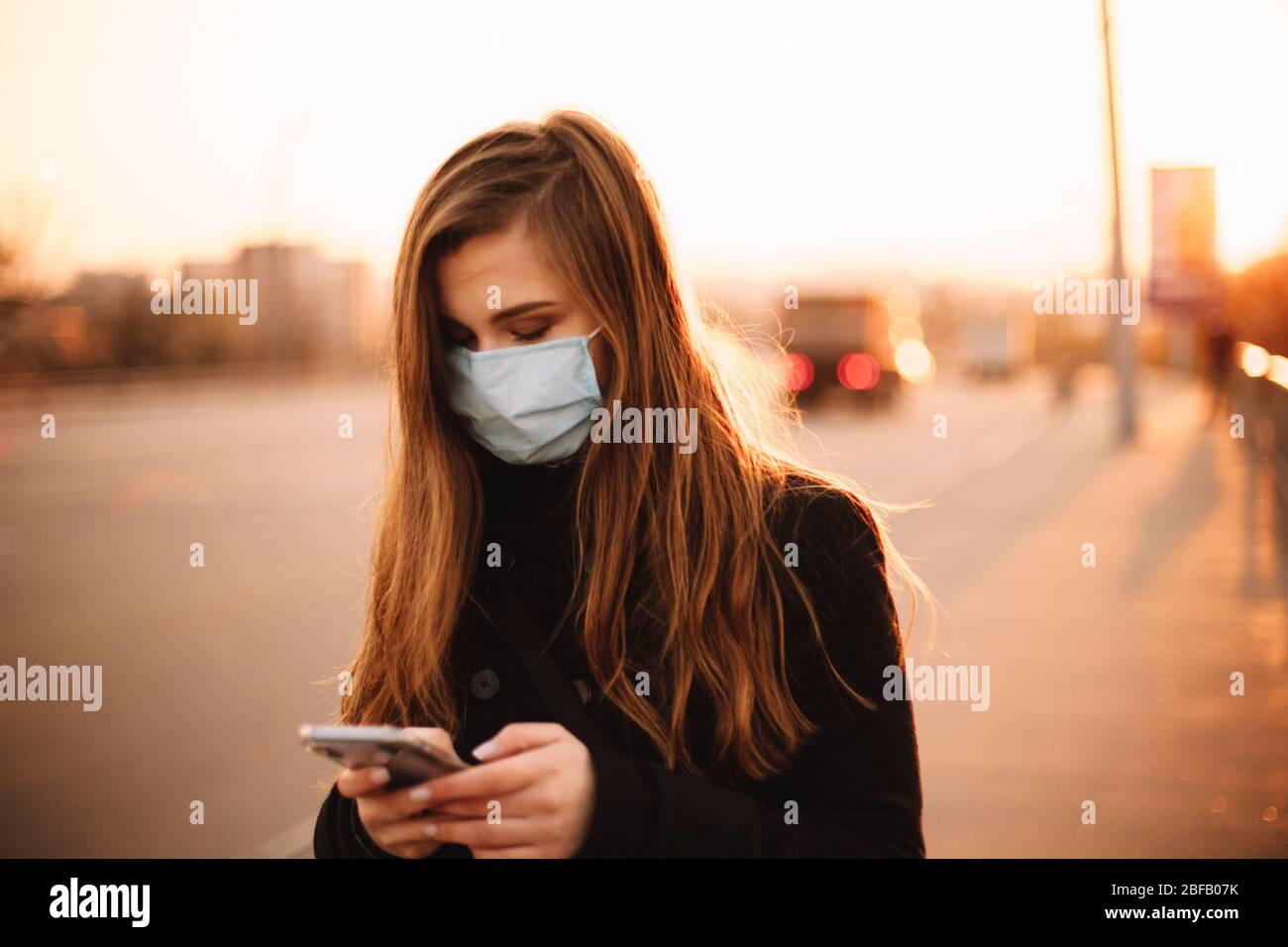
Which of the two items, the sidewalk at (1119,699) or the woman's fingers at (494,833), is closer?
the woman's fingers at (494,833)

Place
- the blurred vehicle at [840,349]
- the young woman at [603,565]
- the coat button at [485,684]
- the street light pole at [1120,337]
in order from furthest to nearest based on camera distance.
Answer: the blurred vehicle at [840,349] < the street light pole at [1120,337] < the coat button at [485,684] < the young woman at [603,565]

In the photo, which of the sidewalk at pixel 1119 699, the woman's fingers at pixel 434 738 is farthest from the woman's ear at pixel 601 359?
the sidewalk at pixel 1119 699

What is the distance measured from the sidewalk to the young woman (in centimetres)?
257

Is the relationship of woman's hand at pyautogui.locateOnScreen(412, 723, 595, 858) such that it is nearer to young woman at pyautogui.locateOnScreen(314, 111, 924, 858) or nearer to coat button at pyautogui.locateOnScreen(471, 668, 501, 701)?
young woman at pyautogui.locateOnScreen(314, 111, 924, 858)

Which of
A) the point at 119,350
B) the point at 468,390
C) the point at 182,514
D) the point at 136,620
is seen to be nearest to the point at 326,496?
the point at 182,514

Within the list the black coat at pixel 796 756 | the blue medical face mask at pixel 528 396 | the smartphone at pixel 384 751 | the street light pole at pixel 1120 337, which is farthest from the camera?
the street light pole at pixel 1120 337

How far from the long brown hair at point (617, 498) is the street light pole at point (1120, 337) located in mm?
18559

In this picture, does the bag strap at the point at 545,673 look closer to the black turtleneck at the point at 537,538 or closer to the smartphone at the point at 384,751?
the black turtleneck at the point at 537,538

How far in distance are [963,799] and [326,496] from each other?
997 centimetres

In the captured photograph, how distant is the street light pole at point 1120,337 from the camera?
757 inches

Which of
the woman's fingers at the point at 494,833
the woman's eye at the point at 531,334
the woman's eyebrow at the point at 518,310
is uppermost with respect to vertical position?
the woman's eyebrow at the point at 518,310

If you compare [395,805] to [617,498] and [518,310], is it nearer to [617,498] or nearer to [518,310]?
[617,498]

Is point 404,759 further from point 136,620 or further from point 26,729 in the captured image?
point 136,620

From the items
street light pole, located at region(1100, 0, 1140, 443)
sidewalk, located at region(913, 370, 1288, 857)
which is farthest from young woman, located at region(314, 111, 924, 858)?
street light pole, located at region(1100, 0, 1140, 443)
